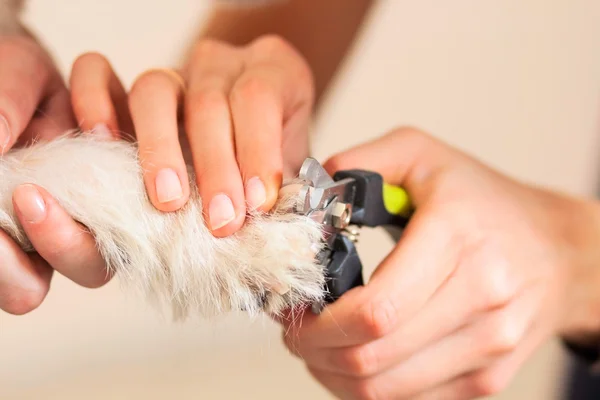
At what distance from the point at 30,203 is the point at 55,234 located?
0.07 feet

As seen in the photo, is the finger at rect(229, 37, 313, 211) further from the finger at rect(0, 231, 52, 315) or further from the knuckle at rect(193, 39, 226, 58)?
the finger at rect(0, 231, 52, 315)

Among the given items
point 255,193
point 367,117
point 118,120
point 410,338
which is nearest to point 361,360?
point 410,338

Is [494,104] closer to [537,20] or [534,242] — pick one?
[537,20]

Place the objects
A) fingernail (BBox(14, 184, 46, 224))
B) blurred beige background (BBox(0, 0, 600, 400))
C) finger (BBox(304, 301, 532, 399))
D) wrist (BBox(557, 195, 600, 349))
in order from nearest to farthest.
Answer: fingernail (BBox(14, 184, 46, 224)), finger (BBox(304, 301, 532, 399)), wrist (BBox(557, 195, 600, 349)), blurred beige background (BBox(0, 0, 600, 400))

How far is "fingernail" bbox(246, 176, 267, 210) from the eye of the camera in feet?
0.91

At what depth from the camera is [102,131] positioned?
1.10 ft

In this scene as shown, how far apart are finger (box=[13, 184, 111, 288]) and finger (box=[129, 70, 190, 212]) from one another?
4cm

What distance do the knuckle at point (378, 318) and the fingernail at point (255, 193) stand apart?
0.31ft

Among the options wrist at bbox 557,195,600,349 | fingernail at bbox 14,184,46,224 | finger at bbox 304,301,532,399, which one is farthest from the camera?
wrist at bbox 557,195,600,349

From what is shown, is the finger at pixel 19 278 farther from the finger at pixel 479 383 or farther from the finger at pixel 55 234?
the finger at pixel 479 383

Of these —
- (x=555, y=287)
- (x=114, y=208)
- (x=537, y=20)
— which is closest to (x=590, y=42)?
(x=537, y=20)

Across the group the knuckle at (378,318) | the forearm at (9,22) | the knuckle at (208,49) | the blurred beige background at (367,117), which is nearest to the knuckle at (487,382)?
the knuckle at (378,318)

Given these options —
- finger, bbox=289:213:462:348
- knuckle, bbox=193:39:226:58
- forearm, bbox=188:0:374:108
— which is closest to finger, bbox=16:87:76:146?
knuckle, bbox=193:39:226:58

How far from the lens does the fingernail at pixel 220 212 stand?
0.87 feet
